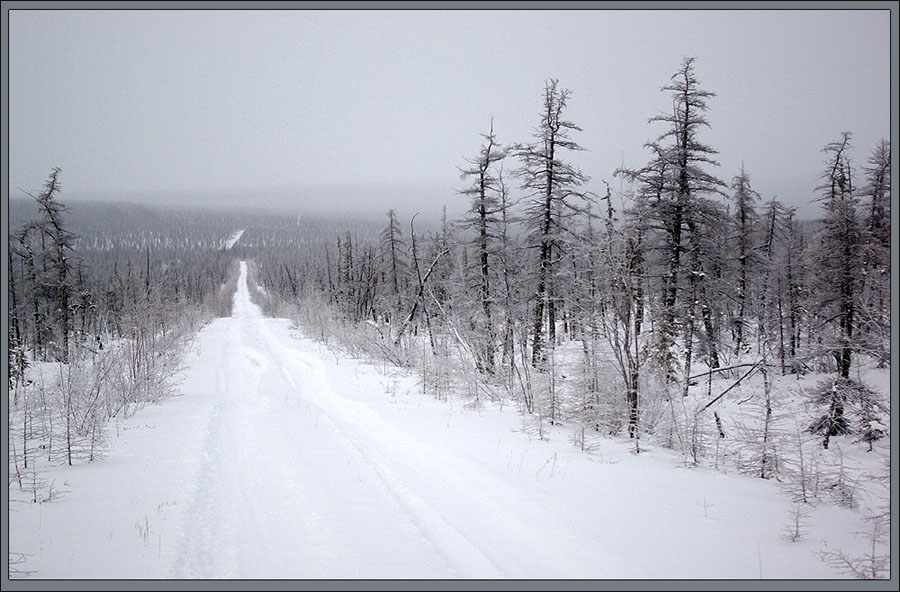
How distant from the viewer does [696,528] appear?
14.8 ft

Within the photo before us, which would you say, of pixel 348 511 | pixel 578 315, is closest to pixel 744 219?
pixel 578 315

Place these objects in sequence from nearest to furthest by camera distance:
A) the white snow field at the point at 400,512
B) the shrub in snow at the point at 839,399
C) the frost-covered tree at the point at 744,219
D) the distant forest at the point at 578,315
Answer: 1. the white snow field at the point at 400,512
2. the distant forest at the point at 578,315
3. the shrub in snow at the point at 839,399
4. the frost-covered tree at the point at 744,219

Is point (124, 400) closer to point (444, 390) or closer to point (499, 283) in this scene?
point (444, 390)

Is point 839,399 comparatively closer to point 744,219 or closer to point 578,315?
point 578,315

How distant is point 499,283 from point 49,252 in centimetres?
2522

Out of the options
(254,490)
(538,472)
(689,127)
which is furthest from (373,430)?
(689,127)

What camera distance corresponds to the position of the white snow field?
3990 millimetres

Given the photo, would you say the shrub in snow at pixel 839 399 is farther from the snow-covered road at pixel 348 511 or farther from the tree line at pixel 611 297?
the snow-covered road at pixel 348 511

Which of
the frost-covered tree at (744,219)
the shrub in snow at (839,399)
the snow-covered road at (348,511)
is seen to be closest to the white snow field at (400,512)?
the snow-covered road at (348,511)

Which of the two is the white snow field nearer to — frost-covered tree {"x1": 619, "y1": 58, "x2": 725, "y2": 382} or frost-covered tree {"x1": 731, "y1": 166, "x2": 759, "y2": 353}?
frost-covered tree {"x1": 619, "y1": 58, "x2": 725, "y2": 382}

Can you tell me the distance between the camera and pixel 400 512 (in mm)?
5000

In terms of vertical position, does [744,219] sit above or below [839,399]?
above

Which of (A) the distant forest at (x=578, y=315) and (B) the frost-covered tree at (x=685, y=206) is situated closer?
(A) the distant forest at (x=578, y=315)

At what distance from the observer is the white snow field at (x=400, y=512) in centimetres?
399
